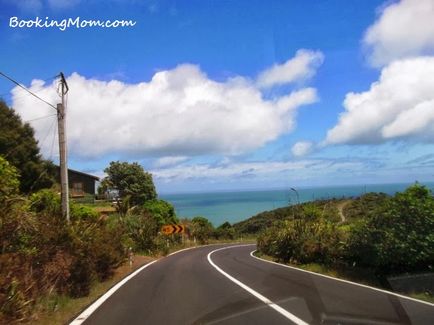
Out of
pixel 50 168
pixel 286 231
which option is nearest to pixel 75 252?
pixel 286 231

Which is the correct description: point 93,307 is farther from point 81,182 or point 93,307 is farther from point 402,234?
point 81,182

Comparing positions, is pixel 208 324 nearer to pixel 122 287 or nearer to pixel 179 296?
pixel 179 296

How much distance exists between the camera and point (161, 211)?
63.8m

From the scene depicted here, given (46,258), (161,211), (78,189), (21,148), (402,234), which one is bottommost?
(402,234)

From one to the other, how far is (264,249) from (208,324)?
3266 cm

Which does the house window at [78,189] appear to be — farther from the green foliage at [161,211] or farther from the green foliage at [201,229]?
the green foliage at [201,229]

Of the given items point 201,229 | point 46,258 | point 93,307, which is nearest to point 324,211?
point 46,258

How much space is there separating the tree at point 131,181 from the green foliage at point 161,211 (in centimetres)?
948

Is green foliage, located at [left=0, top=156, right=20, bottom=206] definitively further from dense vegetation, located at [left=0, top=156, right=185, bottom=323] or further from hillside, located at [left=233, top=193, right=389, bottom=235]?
hillside, located at [left=233, top=193, right=389, bottom=235]

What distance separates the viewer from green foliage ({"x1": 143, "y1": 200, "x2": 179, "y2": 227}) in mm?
61750

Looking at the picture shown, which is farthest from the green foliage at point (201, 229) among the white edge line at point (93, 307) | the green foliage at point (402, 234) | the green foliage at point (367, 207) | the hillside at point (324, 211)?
the white edge line at point (93, 307)

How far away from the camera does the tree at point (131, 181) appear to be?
7675 cm

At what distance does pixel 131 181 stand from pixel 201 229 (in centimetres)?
1162

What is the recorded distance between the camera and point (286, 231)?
1262 inches
